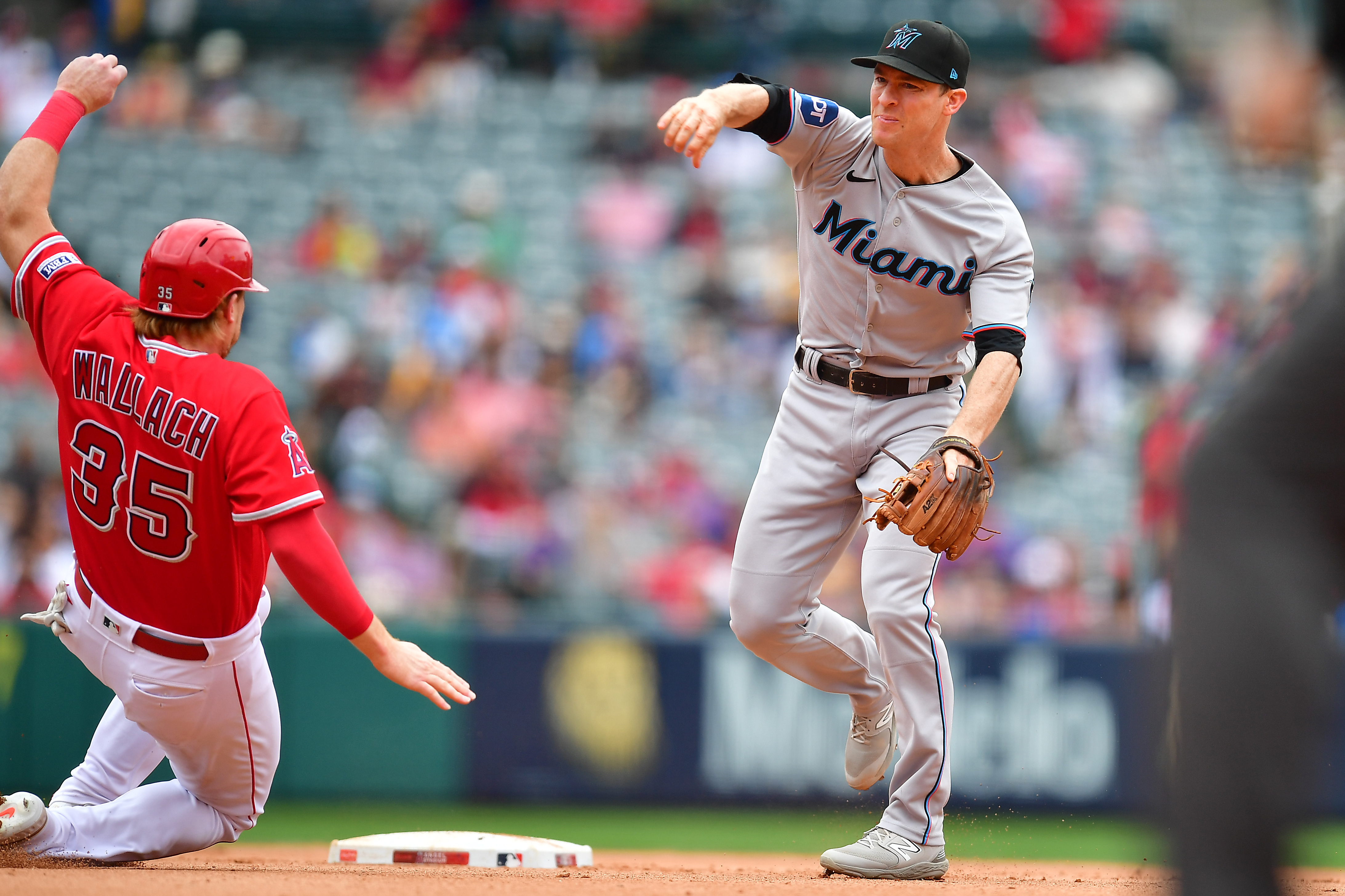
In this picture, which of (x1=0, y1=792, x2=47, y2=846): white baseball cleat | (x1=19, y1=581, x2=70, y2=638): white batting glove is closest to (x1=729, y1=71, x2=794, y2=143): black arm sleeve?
(x1=19, y1=581, x2=70, y2=638): white batting glove

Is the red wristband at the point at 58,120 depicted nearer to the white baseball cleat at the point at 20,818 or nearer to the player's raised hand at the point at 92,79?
the player's raised hand at the point at 92,79

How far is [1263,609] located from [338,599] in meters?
2.27

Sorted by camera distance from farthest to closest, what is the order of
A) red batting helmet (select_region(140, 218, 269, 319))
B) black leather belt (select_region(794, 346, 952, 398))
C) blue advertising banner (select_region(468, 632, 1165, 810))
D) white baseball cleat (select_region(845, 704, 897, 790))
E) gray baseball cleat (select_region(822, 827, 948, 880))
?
blue advertising banner (select_region(468, 632, 1165, 810))
white baseball cleat (select_region(845, 704, 897, 790))
black leather belt (select_region(794, 346, 952, 398))
gray baseball cleat (select_region(822, 827, 948, 880))
red batting helmet (select_region(140, 218, 269, 319))

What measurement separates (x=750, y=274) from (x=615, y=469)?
2.29 m

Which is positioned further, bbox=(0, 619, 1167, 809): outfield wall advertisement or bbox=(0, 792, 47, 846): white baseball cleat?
bbox=(0, 619, 1167, 809): outfield wall advertisement

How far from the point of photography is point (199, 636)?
11.3 ft

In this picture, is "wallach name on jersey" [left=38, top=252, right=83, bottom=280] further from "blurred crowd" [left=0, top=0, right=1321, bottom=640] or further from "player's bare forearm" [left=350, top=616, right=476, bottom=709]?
"blurred crowd" [left=0, top=0, right=1321, bottom=640]

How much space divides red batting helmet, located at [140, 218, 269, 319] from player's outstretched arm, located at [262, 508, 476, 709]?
625 millimetres

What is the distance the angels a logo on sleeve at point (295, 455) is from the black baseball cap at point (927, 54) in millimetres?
1753

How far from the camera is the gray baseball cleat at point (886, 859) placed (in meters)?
3.80

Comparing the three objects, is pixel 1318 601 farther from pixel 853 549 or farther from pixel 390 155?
pixel 390 155

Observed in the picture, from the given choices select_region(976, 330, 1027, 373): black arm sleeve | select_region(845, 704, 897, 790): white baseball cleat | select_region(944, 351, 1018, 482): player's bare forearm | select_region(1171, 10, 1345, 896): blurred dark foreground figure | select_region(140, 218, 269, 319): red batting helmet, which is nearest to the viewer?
select_region(1171, 10, 1345, 896): blurred dark foreground figure

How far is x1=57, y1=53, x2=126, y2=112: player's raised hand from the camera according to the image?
388 cm

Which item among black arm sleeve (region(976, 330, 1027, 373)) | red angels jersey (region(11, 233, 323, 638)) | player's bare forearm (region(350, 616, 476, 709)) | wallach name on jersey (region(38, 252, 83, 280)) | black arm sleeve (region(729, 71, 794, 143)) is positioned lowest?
player's bare forearm (region(350, 616, 476, 709))
